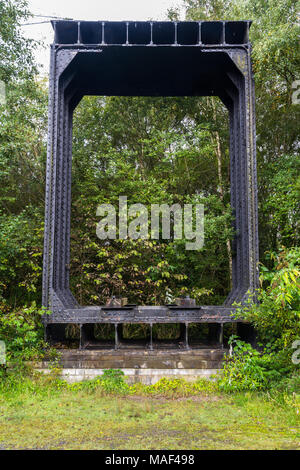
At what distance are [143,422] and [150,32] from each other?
7.84 meters

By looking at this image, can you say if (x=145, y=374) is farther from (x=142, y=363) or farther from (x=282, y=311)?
(x=282, y=311)

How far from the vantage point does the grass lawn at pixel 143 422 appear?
470 cm

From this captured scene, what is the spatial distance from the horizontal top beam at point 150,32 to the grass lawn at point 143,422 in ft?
24.0

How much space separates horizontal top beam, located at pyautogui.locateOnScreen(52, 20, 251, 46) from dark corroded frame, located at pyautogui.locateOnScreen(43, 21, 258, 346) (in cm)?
2

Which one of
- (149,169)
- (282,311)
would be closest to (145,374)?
(282,311)

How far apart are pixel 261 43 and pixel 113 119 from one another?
5.83m

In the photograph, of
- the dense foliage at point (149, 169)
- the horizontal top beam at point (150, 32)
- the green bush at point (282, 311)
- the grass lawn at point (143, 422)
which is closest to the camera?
the grass lawn at point (143, 422)

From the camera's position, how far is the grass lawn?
4699 millimetres

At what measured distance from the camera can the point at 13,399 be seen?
644 centimetres

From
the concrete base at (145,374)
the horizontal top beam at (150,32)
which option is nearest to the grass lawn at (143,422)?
the concrete base at (145,374)

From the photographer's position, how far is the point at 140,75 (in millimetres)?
9922

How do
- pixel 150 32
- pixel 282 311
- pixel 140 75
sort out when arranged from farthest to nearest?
pixel 140 75 < pixel 150 32 < pixel 282 311

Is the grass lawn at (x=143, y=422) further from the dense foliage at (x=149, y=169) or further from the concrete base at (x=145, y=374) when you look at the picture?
the dense foliage at (x=149, y=169)
